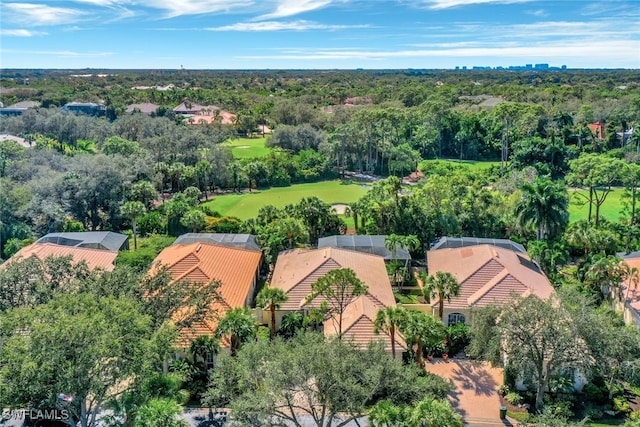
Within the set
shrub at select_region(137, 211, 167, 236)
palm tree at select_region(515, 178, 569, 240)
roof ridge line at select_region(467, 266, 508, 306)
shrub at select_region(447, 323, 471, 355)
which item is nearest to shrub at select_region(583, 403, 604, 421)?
shrub at select_region(447, 323, 471, 355)

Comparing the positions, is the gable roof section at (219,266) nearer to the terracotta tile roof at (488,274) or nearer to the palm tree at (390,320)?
the palm tree at (390,320)

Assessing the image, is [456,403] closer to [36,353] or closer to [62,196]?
[36,353]

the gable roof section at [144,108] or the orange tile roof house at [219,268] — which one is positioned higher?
the gable roof section at [144,108]

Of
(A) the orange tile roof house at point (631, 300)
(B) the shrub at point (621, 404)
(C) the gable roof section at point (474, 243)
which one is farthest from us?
(C) the gable roof section at point (474, 243)

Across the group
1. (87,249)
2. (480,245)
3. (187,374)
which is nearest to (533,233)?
(480,245)

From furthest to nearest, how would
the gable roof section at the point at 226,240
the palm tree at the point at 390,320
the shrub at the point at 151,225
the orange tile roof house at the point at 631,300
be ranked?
1. the shrub at the point at 151,225
2. the gable roof section at the point at 226,240
3. the orange tile roof house at the point at 631,300
4. the palm tree at the point at 390,320

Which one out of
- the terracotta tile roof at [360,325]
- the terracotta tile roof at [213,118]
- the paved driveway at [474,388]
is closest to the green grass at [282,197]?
the terracotta tile roof at [360,325]
